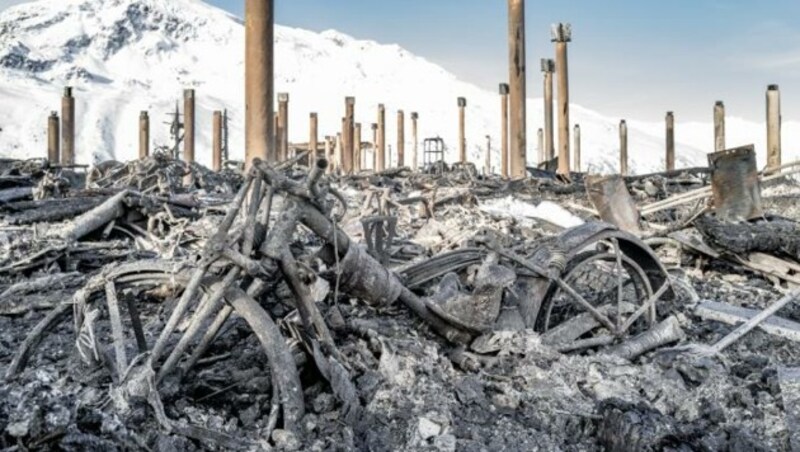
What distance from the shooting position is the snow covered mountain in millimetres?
78125

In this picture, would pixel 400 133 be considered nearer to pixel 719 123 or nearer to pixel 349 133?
pixel 349 133

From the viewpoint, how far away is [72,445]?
2.18 m

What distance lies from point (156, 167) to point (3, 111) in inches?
2794

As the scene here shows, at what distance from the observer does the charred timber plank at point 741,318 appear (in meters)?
5.11

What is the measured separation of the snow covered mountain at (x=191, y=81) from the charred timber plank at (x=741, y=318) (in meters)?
65.4

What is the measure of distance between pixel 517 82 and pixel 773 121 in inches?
409

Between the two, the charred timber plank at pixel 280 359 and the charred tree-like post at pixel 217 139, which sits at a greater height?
the charred tree-like post at pixel 217 139

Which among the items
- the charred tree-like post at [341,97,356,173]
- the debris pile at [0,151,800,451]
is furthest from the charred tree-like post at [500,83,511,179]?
the debris pile at [0,151,800,451]

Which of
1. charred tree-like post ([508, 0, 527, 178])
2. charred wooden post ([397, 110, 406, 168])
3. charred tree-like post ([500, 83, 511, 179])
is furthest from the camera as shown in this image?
charred wooden post ([397, 110, 406, 168])

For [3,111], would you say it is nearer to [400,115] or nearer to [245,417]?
[400,115]

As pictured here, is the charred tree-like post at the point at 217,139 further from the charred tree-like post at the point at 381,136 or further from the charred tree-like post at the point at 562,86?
the charred tree-like post at the point at 562,86

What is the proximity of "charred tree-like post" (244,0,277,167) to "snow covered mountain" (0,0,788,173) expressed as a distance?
6255 centimetres

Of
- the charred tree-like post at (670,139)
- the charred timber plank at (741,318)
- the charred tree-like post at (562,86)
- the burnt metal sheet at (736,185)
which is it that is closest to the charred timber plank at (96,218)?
the charred timber plank at (741,318)

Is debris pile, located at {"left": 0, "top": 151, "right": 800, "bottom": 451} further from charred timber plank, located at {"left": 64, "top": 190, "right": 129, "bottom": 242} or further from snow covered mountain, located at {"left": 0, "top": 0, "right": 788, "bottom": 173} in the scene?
snow covered mountain, located at {"left": 0, "top": 0, "right": 788, "bottom": 173}
